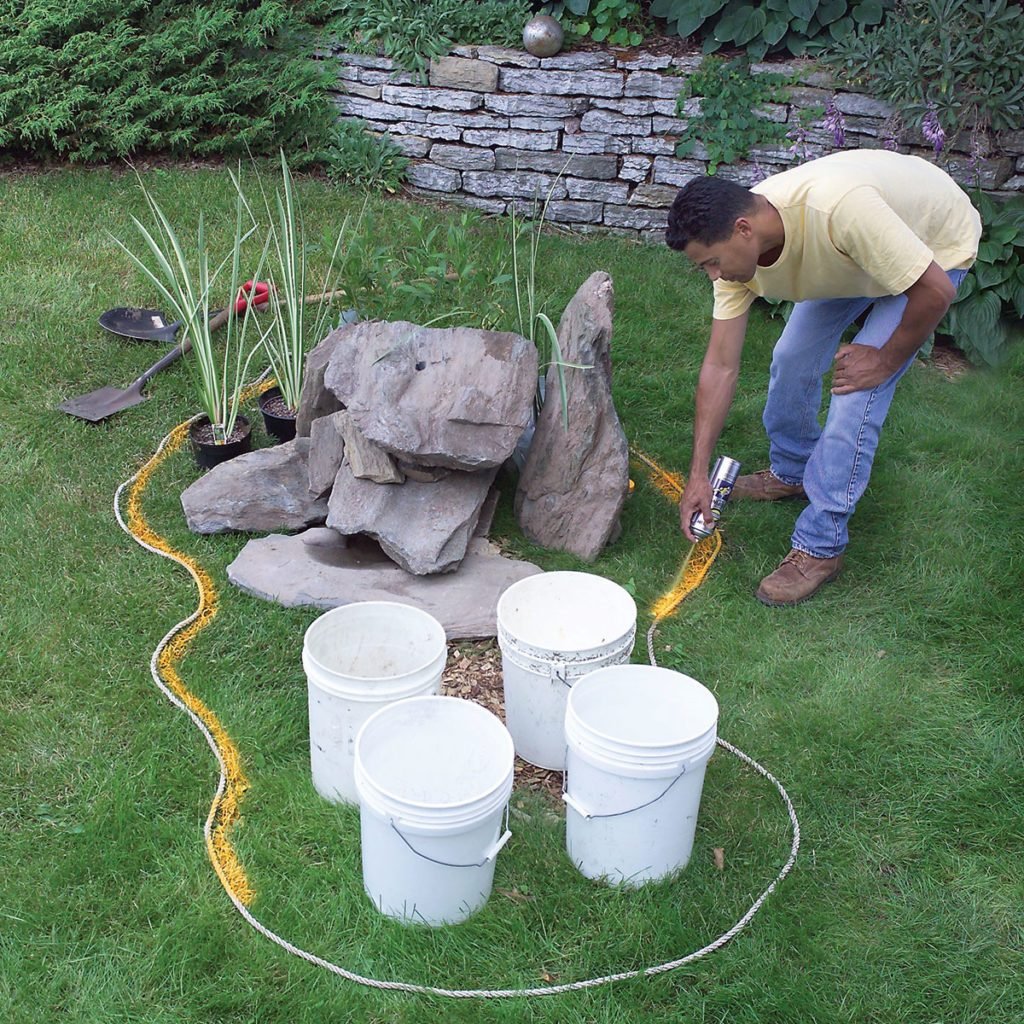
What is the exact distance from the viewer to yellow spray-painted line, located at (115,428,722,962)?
2.48 m

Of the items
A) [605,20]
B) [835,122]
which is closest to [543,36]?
[605,20]

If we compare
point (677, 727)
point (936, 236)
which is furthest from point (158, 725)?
point (936, 236)

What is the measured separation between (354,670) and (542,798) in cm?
62

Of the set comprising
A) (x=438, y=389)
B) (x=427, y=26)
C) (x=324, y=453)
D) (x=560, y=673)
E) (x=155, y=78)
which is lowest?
(x=324, y=453)

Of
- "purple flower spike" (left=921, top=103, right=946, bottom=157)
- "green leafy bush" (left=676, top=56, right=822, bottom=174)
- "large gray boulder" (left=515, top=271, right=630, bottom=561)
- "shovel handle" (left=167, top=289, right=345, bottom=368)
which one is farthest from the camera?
"green leafy bush" (left=676, top=56, right=822, bottom=174)

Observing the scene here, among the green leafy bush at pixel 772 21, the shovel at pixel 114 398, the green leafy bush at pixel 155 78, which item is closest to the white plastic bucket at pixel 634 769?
the shovel at pixel 114 398

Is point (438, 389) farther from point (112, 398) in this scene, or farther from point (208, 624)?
point (112, 398)

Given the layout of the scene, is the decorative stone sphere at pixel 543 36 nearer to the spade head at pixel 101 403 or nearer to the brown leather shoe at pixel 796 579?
the spade head at pixel 101 403

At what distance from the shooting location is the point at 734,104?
18.6 feet

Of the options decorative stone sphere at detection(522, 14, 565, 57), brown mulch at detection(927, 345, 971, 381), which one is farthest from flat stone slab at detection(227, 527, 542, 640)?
decorative stone sphere at detection(522, 14, 565, 57)

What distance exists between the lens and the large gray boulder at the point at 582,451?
11.7ft

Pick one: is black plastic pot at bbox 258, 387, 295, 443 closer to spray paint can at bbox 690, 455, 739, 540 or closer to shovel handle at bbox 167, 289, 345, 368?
shovel handle at bbox 167, 289, 345, 368

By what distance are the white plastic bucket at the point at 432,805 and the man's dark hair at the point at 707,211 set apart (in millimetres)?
1497

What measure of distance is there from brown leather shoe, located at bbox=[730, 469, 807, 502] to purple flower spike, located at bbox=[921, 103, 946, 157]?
224 cm
